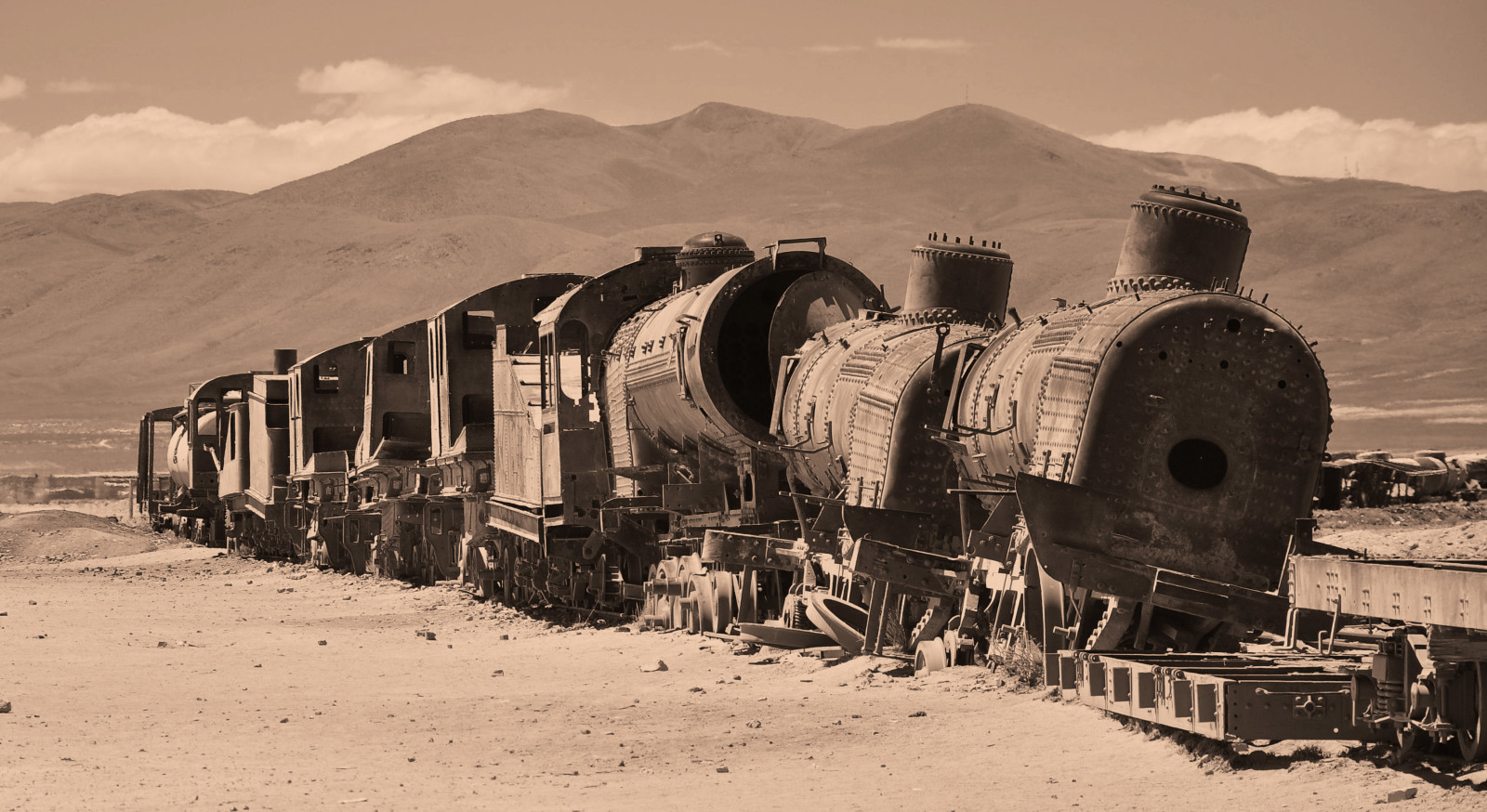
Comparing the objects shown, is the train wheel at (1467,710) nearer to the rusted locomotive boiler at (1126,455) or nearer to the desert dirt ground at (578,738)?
the desert dirt ground at (578,738)

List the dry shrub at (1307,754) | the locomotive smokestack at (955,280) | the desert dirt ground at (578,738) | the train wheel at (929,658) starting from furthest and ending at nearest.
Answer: the locomotive smokestack at (955,280) → the train wheel at (929,658) → the desert dirt ground at (578,738) → the dry shrub at (1307,754)

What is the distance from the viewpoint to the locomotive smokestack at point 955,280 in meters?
15.4

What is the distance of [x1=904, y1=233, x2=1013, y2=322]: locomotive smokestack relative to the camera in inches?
606

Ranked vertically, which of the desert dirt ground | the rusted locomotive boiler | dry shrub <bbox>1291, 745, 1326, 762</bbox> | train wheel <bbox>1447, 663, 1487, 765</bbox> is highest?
the rusted locomotive boiler

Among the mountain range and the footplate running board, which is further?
the mountain range

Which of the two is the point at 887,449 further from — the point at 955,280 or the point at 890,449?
the point at 955,280

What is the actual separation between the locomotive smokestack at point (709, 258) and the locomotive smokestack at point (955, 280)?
16.9 ft

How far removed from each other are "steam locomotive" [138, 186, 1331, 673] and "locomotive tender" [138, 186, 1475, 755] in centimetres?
2

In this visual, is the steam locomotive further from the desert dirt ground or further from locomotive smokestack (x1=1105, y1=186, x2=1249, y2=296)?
the desert dirt ground

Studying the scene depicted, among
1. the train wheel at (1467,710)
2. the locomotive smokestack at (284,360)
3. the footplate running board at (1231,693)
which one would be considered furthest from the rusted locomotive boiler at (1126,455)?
the locomotive smokestack at (284,360)

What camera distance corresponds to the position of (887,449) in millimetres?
13984

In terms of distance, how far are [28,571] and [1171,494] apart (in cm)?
2905

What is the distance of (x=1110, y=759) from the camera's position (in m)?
9.78

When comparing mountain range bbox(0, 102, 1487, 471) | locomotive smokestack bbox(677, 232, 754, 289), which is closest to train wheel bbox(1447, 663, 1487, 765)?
locomotive smokestack bbox(677, 232, 754, 289)
